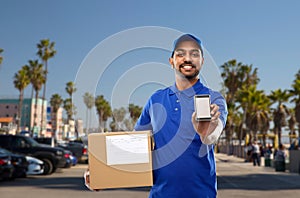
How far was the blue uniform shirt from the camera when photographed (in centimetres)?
240

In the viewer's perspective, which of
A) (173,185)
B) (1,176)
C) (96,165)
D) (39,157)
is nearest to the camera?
(96,165)

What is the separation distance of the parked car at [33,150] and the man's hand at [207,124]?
724 inches

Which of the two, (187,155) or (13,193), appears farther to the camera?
(13,193)

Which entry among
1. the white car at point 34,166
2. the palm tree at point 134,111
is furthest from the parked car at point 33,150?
the palm tree at point 134,111

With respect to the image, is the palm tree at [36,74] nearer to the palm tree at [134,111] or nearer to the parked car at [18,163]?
the parked car at [18,163]

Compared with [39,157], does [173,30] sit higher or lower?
higher

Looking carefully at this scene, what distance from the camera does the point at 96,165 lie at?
2.31 m

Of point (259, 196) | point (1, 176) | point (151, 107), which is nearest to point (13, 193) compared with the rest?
point (1, 176)

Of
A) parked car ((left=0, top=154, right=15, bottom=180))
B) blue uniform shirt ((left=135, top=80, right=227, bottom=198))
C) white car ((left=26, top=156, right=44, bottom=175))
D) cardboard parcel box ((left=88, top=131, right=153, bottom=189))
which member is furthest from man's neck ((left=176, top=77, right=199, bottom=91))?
white car ((left=26, top=156, right=44, bottom=175))

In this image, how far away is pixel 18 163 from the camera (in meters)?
16.5

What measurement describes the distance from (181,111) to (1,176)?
13637 mm

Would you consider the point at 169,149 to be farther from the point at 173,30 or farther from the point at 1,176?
the point at 1,176

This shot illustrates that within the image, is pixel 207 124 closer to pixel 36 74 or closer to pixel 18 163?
pixel 18 163

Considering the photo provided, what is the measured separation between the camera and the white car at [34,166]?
18.2 m
